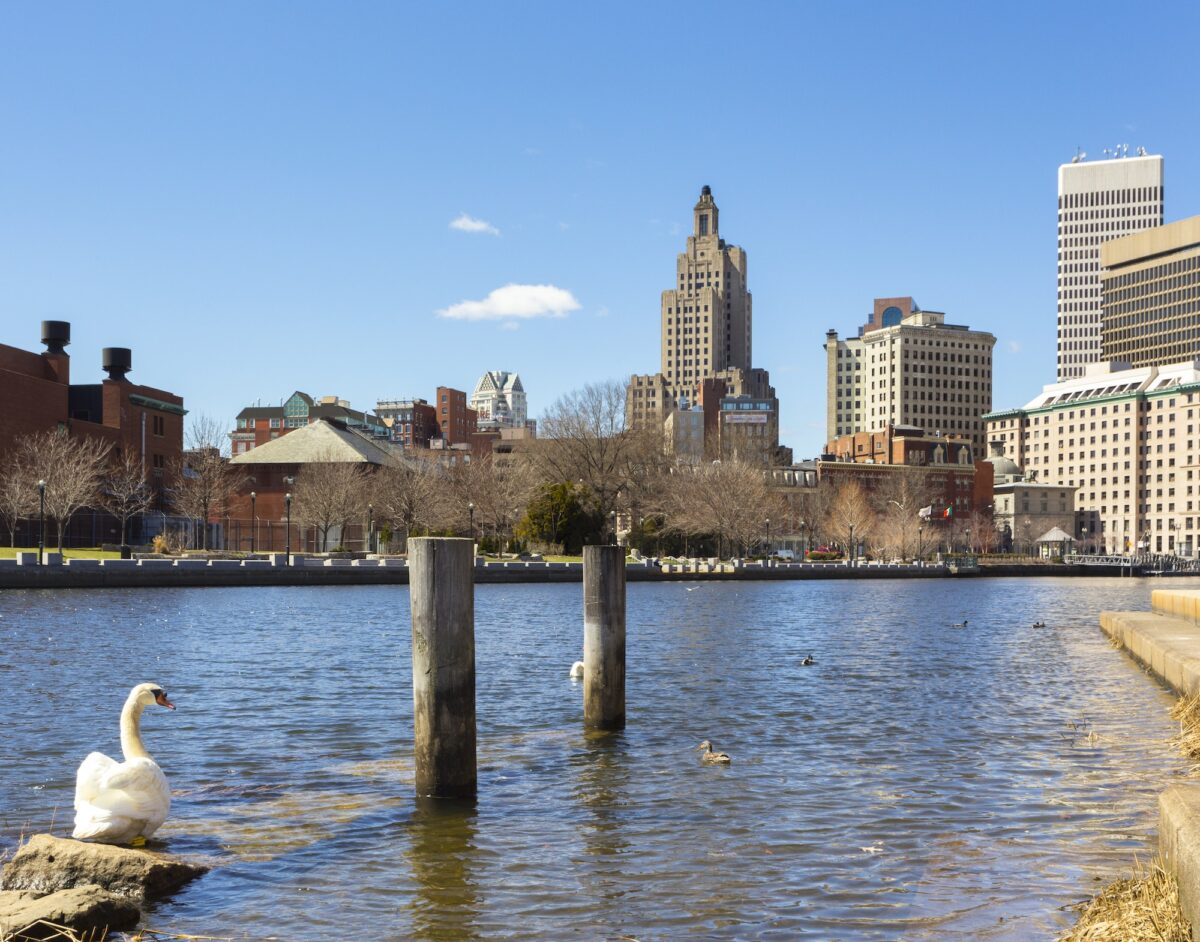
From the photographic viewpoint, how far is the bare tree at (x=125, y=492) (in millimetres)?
95000

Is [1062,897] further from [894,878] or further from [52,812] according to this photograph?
[52,812]

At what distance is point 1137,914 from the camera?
795 centimetres

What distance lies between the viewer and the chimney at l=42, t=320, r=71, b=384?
10156cm

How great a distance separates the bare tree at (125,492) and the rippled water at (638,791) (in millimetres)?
64213

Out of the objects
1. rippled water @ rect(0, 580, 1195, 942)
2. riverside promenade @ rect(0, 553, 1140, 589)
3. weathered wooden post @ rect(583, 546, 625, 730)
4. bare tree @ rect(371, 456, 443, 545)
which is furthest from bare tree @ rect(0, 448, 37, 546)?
weathered wooden post @ rect(583, 546, 625, 730)

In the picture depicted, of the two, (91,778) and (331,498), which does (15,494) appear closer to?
(331,498)

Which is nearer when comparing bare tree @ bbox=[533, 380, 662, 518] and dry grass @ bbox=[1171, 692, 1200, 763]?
dry grass @ bbox=[1171, 692, 1200, 763]

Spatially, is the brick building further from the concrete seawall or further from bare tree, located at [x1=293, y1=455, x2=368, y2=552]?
the concrete seawall

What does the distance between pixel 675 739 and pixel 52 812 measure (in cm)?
876

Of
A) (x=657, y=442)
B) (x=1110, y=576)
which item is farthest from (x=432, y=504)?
(x=1110, y=576)

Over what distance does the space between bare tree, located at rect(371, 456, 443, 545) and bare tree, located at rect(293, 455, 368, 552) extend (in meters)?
1.53

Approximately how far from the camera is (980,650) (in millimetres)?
37875

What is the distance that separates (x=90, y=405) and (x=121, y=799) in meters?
103

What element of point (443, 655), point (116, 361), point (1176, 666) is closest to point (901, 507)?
point (116, 361)
